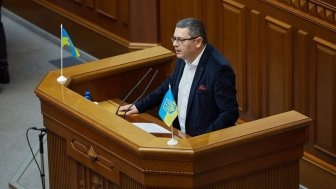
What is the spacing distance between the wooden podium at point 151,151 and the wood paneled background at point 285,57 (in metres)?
1.14

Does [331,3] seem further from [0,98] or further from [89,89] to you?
[0,98]

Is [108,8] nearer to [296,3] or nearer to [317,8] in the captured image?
[296,3]

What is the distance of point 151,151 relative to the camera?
529 cm

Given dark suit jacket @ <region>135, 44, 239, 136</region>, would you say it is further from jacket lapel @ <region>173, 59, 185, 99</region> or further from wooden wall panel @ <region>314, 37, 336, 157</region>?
wooden wall panel @ <region>314, 37, 336, 157</region>

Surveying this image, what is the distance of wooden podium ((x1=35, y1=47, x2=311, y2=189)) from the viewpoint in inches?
209

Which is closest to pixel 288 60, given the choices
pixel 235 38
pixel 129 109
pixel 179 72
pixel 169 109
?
pixel 235 38

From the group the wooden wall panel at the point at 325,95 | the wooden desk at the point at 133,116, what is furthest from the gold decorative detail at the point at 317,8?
the wooden desk at the point at 133,116

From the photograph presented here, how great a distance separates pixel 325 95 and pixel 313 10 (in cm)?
54

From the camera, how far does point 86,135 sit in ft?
18.9

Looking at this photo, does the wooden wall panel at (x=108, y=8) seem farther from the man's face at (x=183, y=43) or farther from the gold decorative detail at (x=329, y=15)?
the man's face at (x=183, y=43)

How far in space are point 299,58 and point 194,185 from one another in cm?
190

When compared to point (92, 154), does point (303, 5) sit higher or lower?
higher

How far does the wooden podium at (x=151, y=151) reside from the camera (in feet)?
17.4

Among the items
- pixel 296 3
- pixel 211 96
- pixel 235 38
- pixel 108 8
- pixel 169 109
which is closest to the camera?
pixel 169 109
